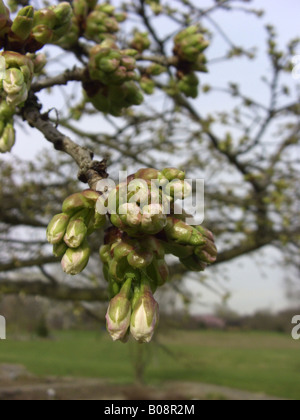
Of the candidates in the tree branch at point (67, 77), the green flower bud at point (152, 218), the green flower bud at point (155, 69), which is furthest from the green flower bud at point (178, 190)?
the green flower bud at point (155, 69)

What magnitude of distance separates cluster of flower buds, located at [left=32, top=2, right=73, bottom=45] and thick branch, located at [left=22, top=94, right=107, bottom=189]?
0.48ft

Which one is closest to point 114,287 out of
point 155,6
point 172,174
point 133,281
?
point 133,281

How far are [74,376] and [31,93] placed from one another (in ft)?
65.8

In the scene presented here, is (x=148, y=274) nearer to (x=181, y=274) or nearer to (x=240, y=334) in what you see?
(x=181, y=274)

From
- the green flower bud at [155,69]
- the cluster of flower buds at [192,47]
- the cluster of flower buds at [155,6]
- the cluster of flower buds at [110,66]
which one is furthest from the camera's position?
the cluster of flower buds at [155,6]

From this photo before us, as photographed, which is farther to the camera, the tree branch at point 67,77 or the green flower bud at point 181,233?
the tree branch at point 67,77

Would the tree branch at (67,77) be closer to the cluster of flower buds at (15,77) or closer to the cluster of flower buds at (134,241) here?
the cluster of flower buds at (15,77)

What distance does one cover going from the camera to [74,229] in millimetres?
804

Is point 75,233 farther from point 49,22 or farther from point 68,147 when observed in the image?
point 49,22

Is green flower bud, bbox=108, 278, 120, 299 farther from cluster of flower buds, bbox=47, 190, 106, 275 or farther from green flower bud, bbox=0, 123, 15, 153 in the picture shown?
green flower bud, bbox=0, 123, 15, 153

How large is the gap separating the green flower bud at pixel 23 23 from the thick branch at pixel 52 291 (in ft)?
12.4

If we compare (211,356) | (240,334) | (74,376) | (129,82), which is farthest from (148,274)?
(240,334)

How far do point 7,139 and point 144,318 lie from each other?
0.59 m

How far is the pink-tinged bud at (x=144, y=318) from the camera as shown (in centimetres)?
76
